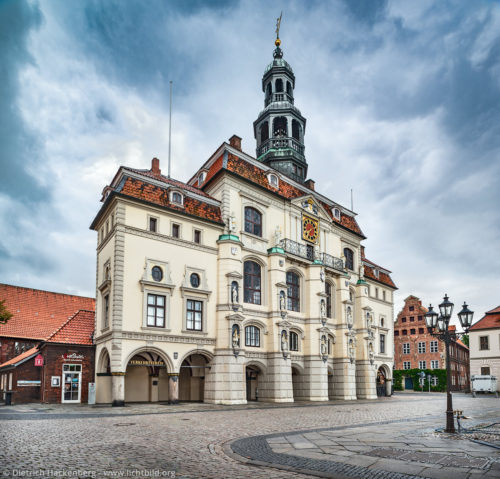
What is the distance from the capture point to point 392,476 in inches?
356

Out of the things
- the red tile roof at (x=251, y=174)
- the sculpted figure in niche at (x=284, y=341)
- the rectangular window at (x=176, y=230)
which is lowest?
the sculpted figure in niche at (x=284, y=341)

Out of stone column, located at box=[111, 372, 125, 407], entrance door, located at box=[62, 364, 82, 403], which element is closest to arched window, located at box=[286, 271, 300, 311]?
stone column, located at box=[111, 372, 125, 407]

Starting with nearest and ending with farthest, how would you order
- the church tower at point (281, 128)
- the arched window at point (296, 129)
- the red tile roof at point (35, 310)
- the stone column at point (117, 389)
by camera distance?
the stone column at point (117, 389), the red tile roof at point (35, 310), the church tower at point (281, 128), the arched window at point (296, 129)

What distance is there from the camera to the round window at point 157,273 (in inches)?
1174

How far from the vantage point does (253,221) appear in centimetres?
3681

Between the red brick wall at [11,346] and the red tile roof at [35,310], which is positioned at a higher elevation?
the red tile roof at [35,310]

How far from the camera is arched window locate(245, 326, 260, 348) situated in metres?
34.2

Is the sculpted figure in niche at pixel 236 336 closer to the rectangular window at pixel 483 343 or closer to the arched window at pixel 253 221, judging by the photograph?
the arched window at pixel 253 221

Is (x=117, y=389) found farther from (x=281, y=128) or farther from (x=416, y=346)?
(x=416, y=346)

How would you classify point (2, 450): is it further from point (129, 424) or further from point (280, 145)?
point (280, 145)

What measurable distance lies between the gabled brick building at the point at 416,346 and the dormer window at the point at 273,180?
141 ft

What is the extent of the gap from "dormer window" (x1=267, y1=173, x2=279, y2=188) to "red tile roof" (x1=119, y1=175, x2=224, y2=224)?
600cm

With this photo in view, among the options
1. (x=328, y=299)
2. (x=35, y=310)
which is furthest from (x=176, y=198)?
(x=35, y=310)

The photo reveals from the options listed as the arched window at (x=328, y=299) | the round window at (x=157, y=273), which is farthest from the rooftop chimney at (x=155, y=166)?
the arched window at (x=328, y=299)
